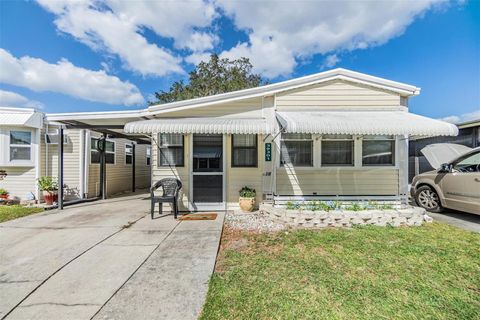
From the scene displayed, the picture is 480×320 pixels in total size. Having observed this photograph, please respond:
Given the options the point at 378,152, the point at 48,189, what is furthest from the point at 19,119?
the point at 378,152

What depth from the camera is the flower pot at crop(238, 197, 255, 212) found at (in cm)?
833

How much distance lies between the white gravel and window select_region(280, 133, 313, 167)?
222 centimetres

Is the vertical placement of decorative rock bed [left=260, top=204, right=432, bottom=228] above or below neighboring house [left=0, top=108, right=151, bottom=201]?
below

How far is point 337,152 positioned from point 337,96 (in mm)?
2098

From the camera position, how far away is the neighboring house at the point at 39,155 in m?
10.5

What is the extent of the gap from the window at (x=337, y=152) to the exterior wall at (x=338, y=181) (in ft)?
0.92

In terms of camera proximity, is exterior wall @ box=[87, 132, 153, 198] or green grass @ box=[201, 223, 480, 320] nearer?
green grass @ box=[201, 223, 480, 320]

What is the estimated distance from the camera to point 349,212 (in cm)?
707

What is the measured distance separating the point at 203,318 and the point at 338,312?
177cm

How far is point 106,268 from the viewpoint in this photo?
4332 mm

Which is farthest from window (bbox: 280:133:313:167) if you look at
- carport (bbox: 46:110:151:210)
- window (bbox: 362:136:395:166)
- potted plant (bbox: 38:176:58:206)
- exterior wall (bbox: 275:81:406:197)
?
potted plant (bbox: 38:176:58:206)

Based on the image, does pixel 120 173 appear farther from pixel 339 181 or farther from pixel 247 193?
pixel 339 181

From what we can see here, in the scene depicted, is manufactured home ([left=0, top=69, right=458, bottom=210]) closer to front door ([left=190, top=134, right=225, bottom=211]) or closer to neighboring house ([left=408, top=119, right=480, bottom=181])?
front door ([left=190, top=134, right=225, bottom=211])

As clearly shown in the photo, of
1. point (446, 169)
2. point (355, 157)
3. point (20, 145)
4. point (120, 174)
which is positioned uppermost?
point (20, 145)
